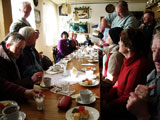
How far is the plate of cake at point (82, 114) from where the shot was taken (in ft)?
2.93

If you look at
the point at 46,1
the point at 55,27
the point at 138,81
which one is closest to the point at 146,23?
the point at 138,81

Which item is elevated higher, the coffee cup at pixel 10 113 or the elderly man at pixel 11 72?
the elderly man at pixel 11 72

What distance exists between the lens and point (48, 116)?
3.10 feet

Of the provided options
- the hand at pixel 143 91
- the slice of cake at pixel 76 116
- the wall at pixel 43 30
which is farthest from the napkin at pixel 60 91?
the wall at pixel 43 30

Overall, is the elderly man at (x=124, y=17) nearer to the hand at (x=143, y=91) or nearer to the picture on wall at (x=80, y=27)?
the hand at (x=143, y=91)

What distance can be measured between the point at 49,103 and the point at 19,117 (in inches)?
9.8

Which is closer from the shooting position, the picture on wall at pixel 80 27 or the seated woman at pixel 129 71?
the seated woman at pixel 129 71

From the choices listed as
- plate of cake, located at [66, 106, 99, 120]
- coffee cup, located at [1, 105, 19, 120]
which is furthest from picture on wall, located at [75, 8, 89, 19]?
coffee cup, located at [1, 105, 19, 120]

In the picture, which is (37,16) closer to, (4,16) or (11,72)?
(4,16)

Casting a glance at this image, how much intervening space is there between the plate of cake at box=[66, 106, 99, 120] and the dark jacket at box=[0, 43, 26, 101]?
0.43 meters

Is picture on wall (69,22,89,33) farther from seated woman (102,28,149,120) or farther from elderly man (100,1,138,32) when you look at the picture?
seated woman (102,28,149,120)

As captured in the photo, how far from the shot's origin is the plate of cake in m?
0.89

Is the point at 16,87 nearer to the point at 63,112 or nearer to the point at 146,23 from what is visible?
the point at 63,112

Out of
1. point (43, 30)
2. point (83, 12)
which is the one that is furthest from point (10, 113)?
point (83, 12)
